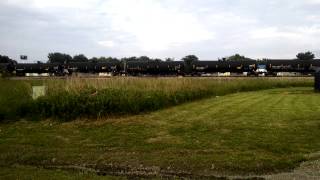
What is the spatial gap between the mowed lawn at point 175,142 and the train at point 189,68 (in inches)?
2413

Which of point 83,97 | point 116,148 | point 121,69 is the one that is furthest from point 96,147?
point 121,69

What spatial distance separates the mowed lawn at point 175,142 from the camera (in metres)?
12.1

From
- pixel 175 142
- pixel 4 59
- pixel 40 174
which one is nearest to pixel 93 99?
pixel 175 142

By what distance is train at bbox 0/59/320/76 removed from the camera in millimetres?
84000

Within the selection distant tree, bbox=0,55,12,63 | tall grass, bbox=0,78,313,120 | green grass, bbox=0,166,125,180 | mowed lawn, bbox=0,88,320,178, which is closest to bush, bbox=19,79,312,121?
tall grass, bbox=0,78,313,120

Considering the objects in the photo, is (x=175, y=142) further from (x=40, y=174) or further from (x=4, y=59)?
(x=4, y=59)

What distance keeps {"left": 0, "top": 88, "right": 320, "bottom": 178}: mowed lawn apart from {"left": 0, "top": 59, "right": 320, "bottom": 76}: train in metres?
61.3

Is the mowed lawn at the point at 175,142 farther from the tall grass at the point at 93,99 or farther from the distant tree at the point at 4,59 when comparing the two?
the distant tree at the point at 4,59

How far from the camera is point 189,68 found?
3484 inches

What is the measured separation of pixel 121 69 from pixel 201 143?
79741 millimetres

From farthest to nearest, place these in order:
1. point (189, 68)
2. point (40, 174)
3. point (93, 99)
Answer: point (189, 68) → point (93, 99) → point (40, 174)

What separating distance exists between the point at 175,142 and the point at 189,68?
73.8m

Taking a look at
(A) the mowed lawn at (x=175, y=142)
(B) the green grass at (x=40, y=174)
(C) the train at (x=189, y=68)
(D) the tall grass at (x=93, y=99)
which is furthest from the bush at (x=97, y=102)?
(C) the train at (x=189, y=68)

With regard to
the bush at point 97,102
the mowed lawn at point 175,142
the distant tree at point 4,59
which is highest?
the distant tree at point 4,59
